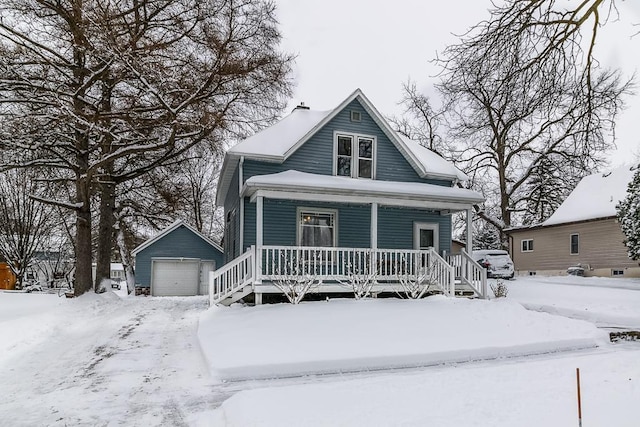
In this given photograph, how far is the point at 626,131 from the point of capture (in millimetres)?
7352

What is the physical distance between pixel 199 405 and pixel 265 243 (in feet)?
28.2

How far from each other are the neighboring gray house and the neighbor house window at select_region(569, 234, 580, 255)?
64.5 ft

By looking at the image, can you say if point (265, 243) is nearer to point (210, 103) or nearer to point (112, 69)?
point (210, 103)

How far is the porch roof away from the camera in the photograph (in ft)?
39.4

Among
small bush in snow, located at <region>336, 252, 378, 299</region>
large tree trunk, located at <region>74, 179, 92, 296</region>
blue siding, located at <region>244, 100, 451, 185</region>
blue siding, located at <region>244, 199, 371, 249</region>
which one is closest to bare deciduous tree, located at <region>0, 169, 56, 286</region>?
large tree trunk, located at <region>74, 179, 92, 296</region>

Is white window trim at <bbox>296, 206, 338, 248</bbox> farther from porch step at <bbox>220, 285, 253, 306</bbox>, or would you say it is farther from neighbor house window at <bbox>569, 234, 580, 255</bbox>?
neighbor house window at <bbox>569, 234, 580, 255</bbox>

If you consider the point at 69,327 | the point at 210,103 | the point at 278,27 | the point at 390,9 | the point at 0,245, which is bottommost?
the point at 69,327

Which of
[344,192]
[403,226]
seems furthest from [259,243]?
[403,226]

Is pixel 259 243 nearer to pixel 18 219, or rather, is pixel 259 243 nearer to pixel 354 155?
pixel 354 155

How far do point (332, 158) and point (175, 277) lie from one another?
1340 cm

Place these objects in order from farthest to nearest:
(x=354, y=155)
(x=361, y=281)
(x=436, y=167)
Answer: (x=436, y=167) → (x=354, y=155) → (x=361, y=281)

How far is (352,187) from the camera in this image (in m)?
12.5

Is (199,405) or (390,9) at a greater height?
(390,9)

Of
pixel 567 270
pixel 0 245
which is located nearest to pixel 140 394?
pixel 567 270
